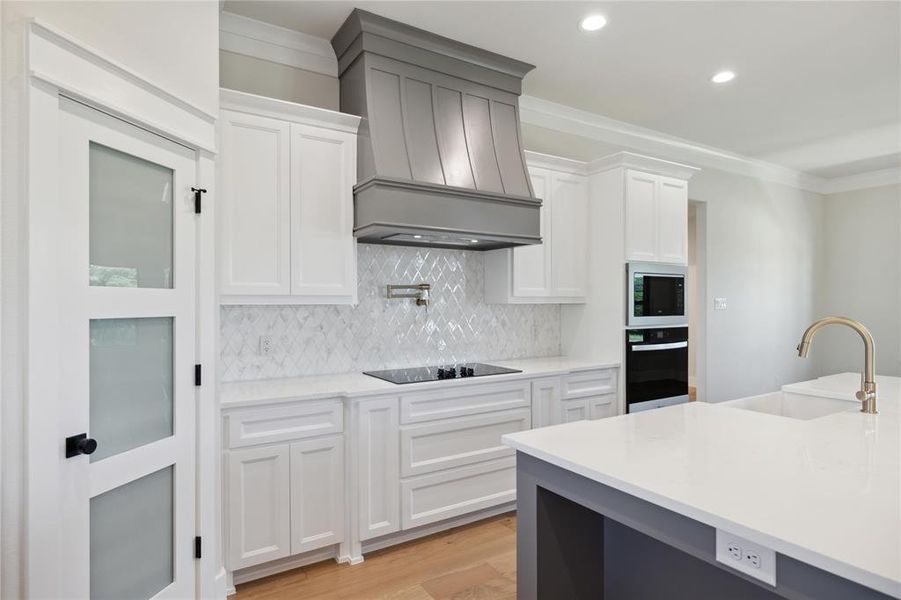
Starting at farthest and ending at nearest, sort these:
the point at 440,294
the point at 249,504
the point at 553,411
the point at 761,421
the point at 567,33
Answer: the point at 440,294
the point at 553,411
the point at 567,33
the point at 249,504
the point at 761,421

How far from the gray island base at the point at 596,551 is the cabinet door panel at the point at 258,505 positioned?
4.39 feet

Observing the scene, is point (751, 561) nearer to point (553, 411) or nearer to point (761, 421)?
A: point (761, 421)

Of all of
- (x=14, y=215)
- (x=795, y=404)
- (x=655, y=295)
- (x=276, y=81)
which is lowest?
(x=795, y=404)

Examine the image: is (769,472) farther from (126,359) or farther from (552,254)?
(552,254)

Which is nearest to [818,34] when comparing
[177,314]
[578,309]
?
[578,309]

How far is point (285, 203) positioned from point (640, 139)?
346 cm

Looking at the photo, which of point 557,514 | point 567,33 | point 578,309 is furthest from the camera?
point 578,309

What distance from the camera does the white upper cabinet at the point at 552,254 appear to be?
360cm

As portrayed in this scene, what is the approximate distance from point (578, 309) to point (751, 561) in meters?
3.13

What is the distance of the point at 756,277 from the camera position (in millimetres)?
5742

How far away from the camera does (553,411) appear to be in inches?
132

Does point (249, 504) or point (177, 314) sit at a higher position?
point (177, 314)

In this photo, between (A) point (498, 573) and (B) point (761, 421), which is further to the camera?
(A) point (498, 573)

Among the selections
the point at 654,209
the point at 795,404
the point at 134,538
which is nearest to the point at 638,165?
the point at 654,209
